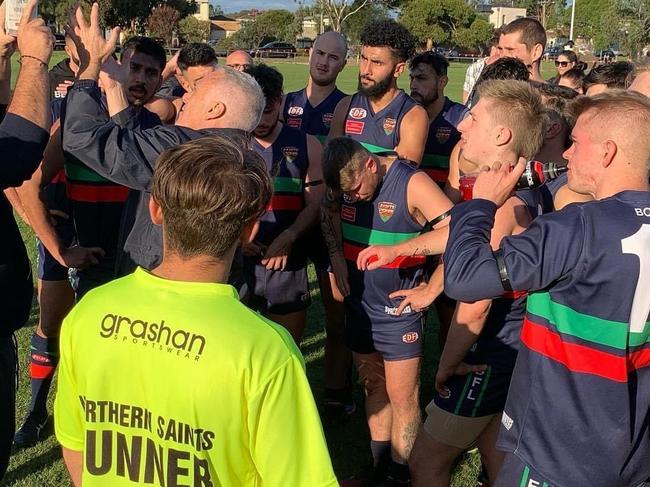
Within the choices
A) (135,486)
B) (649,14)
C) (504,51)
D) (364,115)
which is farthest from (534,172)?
(649,14)

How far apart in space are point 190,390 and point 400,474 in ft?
8.25

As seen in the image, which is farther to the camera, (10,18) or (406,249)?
(406,249)

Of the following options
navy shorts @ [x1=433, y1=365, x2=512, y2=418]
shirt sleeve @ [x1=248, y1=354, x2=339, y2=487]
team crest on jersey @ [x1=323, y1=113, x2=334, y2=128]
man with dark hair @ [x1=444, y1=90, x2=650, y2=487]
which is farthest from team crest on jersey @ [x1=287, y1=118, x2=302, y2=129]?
shirt sleeve @ [x1=248, y1=354, x2=339, y2=487]

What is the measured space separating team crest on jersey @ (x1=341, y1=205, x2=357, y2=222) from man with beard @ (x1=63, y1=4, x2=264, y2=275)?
38.9 inches

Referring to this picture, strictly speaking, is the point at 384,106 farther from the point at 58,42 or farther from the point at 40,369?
the point at 40,369

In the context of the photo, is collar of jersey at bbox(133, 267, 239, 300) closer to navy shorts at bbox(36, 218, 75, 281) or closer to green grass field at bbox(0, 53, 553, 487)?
green grass field at bbox(0, 53, 553, 487)

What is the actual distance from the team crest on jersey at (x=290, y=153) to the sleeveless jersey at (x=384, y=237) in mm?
760

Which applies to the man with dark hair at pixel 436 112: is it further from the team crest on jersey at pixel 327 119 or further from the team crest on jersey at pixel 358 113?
the team crest on jersey at pixel 358 113

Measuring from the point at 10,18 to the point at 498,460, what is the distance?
2.96m

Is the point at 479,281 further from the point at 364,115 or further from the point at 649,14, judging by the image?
the point at 649,14

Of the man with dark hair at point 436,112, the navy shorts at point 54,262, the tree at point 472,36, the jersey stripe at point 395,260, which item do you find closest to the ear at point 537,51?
the man with dark hair at point 436,112

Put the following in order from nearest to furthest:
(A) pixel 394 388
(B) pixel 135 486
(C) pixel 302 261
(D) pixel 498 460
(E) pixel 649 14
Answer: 1. (B) pixel 135 486
2. (D) pixel 498 460
3. (A) pixel 394 388
4. (C) pixel 302 261
5. (E) pixel 649 14

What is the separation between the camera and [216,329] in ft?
5.52

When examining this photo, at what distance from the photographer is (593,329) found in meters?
2.20
